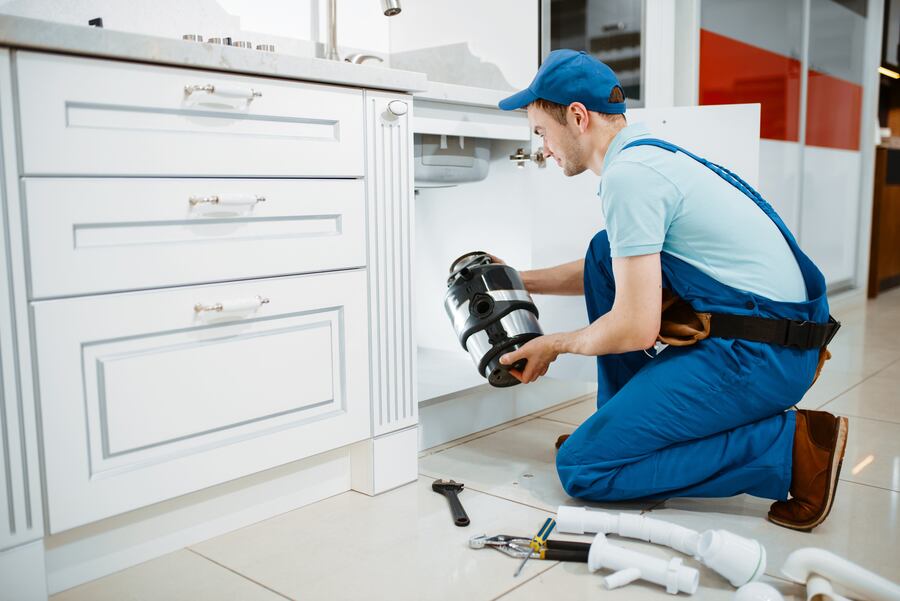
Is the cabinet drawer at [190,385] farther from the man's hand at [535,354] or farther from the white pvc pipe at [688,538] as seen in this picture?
the white pvc pipe at [688,538]

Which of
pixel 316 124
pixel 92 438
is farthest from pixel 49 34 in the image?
pixel 92 438

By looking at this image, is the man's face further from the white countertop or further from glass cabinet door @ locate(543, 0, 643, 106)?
glass cabinet door @ locate(543, 0, 643, 106)

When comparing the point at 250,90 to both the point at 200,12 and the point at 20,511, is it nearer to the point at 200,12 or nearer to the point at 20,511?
the point at 200,12

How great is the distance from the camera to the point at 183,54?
4.28 feet

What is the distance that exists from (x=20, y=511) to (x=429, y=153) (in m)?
1.26

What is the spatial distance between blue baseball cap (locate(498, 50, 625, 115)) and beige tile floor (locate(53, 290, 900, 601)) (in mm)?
871

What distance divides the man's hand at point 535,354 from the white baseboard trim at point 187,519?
1.44 feet

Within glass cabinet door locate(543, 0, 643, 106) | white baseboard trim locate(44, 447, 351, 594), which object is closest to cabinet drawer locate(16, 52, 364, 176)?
white baseboard trim locate(44, 447, 351, 594)

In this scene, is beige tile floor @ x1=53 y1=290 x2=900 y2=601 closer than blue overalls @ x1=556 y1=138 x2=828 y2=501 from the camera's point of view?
Yes

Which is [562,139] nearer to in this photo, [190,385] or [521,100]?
[521,100]

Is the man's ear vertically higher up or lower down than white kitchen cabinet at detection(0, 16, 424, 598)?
higher up

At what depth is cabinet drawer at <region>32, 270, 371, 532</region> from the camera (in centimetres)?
123

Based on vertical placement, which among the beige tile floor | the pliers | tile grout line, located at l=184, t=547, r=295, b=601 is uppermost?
the pliers

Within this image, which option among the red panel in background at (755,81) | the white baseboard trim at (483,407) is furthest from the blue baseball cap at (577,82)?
the red panel in background at (755,81)
